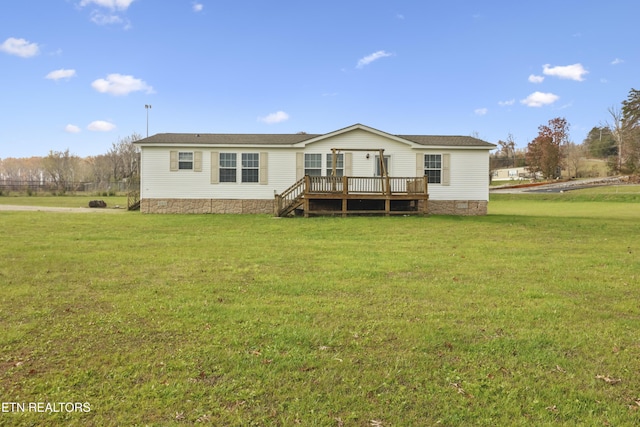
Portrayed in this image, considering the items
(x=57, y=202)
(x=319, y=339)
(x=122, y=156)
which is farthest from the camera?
(x=122, y=156)

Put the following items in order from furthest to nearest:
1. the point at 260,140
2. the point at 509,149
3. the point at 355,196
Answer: the point at 509,149, the point at 260,140, the point at 355,196

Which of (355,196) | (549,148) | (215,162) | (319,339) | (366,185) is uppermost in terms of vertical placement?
(549,148)

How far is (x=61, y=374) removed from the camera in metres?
2.81

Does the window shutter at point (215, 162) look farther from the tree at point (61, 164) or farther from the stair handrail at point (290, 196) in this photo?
the tree at point (61, 164)

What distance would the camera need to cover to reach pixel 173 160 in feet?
59.4

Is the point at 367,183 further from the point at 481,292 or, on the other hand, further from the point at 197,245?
the point at 481,292

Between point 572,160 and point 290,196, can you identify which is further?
point 572,160

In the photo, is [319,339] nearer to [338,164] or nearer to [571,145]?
[338,164]

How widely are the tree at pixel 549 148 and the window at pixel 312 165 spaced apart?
4440 centimetres

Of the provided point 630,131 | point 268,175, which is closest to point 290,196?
point 268,175

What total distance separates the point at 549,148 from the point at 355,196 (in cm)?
4521

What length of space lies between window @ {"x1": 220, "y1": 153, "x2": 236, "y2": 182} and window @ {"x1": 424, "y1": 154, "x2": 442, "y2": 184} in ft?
29.0

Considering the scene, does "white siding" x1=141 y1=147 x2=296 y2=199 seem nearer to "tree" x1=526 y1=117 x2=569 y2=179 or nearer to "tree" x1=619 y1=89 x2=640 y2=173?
"tree" x1=619 y1=89 x2=640 y2=173

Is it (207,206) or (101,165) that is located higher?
(101,165)
